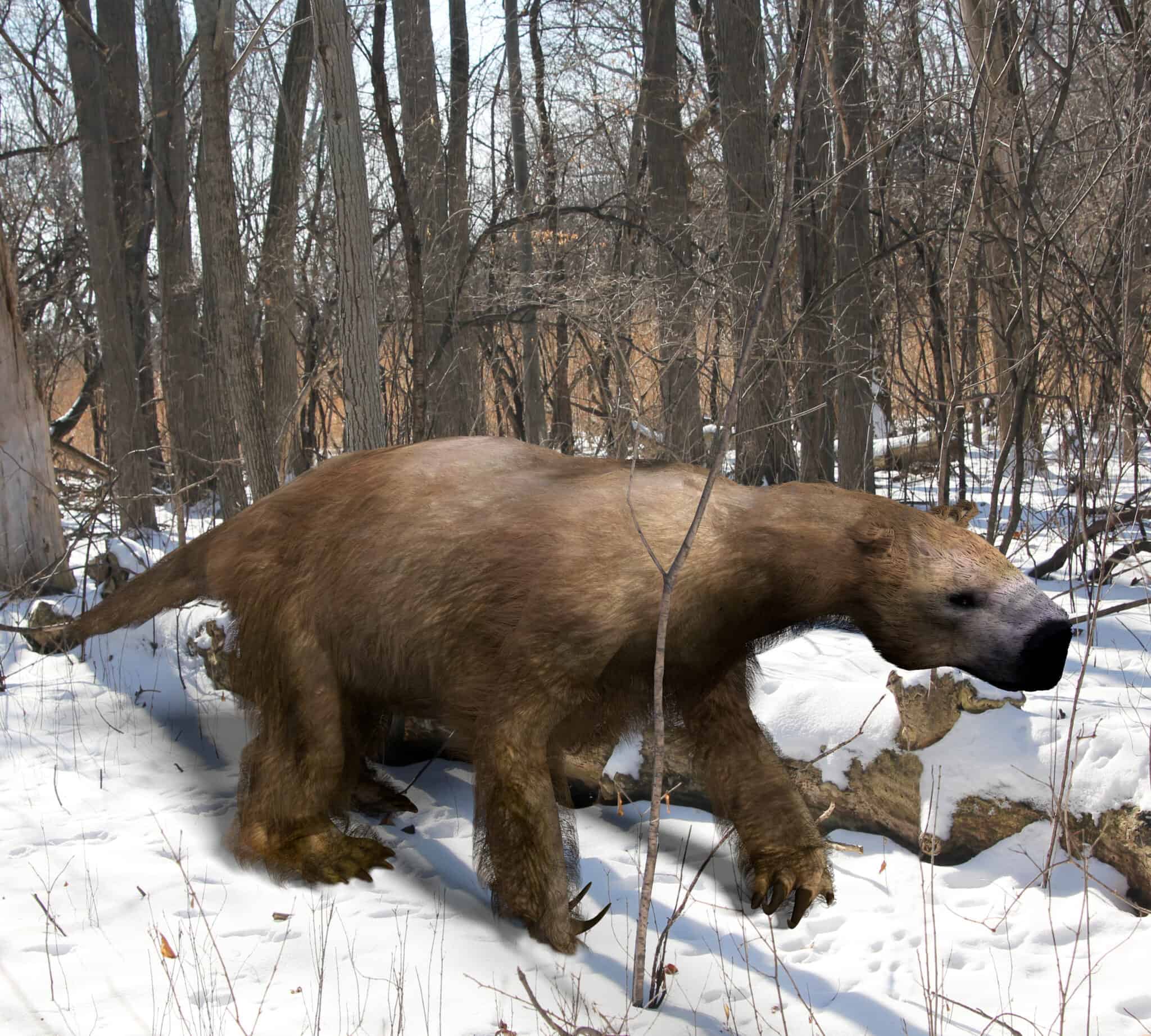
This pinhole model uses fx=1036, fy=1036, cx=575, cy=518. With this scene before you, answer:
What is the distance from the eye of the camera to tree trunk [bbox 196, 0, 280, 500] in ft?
18.1

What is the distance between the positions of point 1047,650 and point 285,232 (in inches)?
269

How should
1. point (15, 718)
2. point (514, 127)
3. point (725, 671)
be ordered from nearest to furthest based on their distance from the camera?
point (725, 671) → point (15, 718) → point (514, 127)

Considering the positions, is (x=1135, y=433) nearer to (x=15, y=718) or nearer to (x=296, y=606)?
(x=296, y=606)

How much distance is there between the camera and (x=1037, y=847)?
3.47 m

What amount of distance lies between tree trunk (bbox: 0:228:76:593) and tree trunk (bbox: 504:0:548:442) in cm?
465

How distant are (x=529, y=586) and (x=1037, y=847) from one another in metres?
2.02

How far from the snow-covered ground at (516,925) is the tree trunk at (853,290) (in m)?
3.22

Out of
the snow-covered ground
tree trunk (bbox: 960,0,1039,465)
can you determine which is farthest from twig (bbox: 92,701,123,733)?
tree trunk (bbox: 960,0,1039,465)

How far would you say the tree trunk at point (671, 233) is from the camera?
7.23 m

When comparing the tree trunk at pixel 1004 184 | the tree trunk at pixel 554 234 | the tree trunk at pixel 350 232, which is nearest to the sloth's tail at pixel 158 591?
the tree trunk at pixel 350 232

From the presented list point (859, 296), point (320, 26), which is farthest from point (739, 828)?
point (859, 296)

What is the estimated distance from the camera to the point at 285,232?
7.86m

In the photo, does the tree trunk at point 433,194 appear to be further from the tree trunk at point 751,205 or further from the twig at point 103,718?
the twig at point 103,718

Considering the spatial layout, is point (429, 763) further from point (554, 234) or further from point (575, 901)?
point (554, 234)
